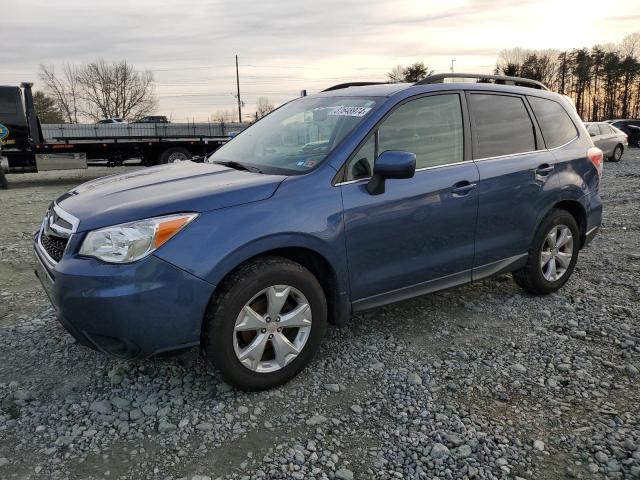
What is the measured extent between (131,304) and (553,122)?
374cm

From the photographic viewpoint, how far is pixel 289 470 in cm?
237

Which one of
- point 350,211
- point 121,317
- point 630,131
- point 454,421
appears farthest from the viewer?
point 630,131

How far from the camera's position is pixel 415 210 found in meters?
3.36

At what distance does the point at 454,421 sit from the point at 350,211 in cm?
131

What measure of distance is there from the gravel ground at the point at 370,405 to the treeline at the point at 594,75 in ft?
178

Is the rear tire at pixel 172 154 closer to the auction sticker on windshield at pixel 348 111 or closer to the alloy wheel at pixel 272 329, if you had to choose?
the auction sticker on windshield at pixel 348 111

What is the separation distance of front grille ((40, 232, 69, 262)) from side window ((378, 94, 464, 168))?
6.48ft

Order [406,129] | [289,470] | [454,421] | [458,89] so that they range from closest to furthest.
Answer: [289,470]
[454,421]
[406,129]
[458,89]

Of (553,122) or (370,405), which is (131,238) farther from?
(553,122)

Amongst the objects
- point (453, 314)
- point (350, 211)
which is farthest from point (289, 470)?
point (453, 314)

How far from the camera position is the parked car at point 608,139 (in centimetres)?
1755

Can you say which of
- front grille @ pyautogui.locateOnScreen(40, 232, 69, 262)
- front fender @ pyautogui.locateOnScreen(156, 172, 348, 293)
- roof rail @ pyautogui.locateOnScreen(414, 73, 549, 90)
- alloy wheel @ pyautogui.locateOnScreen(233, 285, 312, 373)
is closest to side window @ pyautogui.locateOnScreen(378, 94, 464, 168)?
roof rail @ pyautogui.locateOnScreen(414, 73, 549, 90)

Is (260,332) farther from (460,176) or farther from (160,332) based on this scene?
(460,176)

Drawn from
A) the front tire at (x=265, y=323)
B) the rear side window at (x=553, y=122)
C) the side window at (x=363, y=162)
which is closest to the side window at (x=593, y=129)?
the rear side window at (x=553, y=122)
